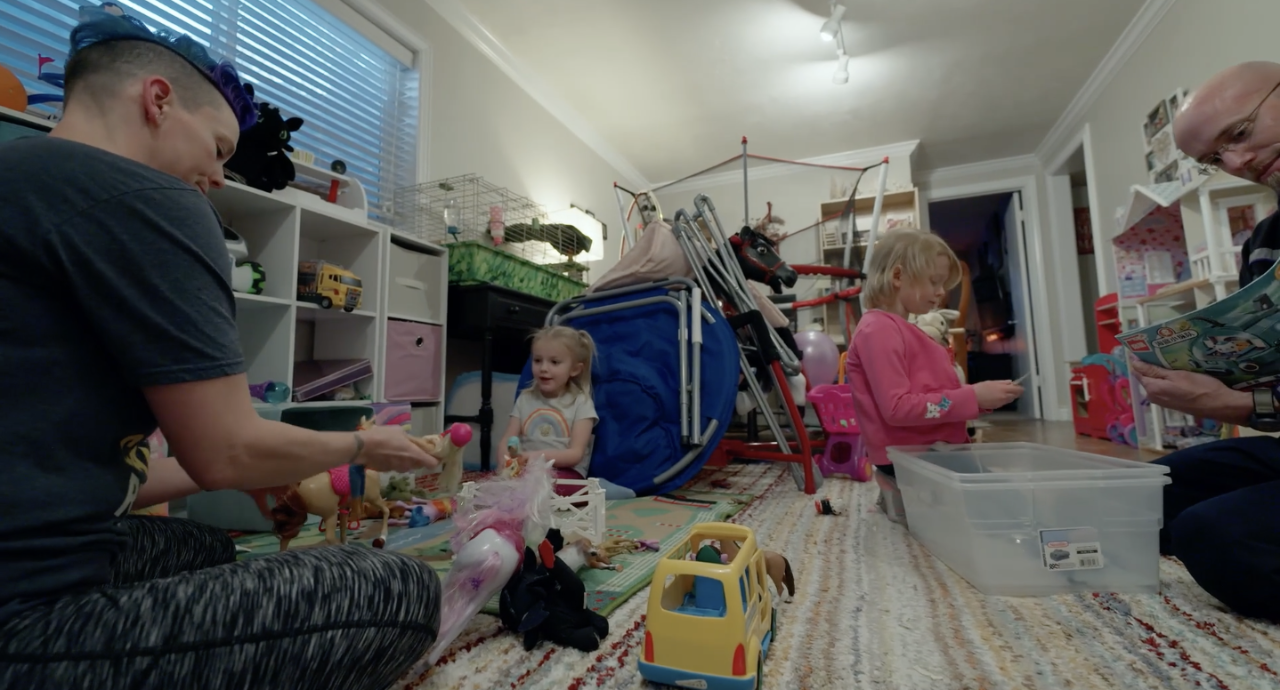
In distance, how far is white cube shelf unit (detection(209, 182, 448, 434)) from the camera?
1.82 m

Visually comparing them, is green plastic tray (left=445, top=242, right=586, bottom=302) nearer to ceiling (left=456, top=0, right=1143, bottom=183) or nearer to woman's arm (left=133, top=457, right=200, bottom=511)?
ceiling (left=456, top=0, right=1143, bottom=183)

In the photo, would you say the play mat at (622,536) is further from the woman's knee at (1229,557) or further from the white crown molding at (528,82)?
the white crown molding at (528,82)

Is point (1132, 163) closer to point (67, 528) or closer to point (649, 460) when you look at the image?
point (649, 460)

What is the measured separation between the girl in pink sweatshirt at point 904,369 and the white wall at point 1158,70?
2210mm

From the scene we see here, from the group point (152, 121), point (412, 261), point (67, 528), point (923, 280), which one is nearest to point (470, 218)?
point (412, 261)

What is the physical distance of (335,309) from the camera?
196 centimetres

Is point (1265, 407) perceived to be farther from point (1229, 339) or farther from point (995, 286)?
point (995, 286)

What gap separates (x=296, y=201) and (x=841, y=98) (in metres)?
3.66

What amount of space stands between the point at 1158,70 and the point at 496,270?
3.79m

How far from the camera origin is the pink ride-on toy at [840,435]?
222 cm

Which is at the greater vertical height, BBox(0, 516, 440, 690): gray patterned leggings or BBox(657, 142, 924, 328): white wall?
BBox(657, 142, 924, 328): white wall

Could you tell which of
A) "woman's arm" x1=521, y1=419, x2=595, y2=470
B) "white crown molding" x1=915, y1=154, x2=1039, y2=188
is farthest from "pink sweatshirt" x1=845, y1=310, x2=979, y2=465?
"white crown molding" x1=915, y1=154, x2=1039, y2=188

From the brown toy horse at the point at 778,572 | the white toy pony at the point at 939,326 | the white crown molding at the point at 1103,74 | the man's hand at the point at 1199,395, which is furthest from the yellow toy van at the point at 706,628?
the white crown molding at the point at 1103,74

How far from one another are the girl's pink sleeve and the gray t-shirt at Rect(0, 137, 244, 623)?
1314 mm
